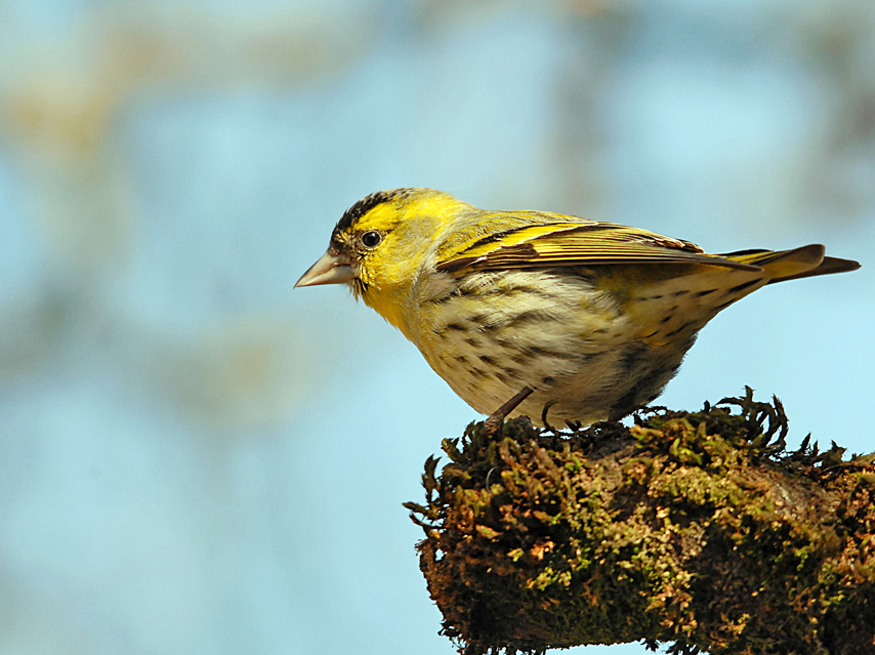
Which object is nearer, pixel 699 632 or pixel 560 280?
pixel 699 632

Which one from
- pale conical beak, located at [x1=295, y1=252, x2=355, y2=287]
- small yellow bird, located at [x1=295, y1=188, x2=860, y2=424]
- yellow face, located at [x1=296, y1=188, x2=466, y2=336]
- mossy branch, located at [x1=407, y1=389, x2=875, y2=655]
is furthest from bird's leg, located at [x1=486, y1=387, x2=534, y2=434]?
pale conical beak, located at [x1=295, y1=252, x2=355, y2=287]

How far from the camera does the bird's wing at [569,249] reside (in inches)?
146

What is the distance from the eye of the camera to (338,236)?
5.18 metres

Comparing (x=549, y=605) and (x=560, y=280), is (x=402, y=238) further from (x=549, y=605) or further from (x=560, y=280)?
(x=549, y=605)

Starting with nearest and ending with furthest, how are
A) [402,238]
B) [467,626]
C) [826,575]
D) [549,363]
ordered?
[826,575] < [467,626] < [549,363] < [402,238]

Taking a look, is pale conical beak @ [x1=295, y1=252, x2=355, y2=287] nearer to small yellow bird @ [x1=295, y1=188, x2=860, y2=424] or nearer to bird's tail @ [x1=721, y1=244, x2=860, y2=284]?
small yellow bird @ [x1=295, y1=188, x2=860, y2=424]

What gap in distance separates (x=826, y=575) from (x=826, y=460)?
18.3 inches

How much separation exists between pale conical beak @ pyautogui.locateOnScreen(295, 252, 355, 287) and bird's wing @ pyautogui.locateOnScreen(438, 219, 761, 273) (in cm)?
84

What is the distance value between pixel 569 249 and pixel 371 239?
1.46 meters

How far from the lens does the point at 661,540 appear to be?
9.05ft

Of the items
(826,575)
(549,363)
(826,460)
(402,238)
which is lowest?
(826,575)

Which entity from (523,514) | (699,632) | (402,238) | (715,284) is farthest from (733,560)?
(402,238)

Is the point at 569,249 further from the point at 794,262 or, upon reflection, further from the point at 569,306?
the point at 794,262

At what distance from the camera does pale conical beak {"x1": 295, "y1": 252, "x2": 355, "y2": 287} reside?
5070 mm
